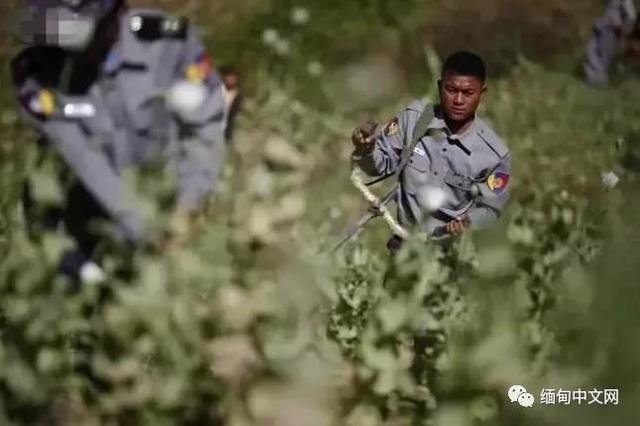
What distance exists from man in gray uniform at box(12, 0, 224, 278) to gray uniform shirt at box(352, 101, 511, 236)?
183 millimetres

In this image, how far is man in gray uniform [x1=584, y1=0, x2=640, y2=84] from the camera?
1.20 m

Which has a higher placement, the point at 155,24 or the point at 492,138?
the point at 155,24

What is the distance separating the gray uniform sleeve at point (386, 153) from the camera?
3.81 ft

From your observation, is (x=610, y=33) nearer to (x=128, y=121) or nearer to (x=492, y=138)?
(x=492, y=138)

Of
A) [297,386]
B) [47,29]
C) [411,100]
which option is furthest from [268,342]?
[47,29]

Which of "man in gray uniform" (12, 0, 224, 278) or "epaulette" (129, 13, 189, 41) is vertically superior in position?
"epaulette" (129, 13, 189, 41)

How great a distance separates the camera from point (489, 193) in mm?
1174

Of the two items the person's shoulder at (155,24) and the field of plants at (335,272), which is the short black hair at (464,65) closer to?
the field of plants at (335,272)

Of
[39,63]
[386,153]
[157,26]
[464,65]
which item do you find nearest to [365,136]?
[386,153]

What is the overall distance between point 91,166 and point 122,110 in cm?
7

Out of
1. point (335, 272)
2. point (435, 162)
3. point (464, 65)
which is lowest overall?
point (335, 272)

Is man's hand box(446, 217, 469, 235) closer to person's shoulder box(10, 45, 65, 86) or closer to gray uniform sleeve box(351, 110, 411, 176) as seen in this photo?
gray uniform sleeve box(351, 110, 411, 176)

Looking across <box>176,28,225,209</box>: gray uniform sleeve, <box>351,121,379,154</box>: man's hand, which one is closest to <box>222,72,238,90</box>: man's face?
<box>176,28,225,209</box>: gray uniform sleeve

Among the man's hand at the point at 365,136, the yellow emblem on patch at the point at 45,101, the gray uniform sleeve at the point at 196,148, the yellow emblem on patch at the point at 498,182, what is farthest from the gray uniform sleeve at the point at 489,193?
the yellow emblem on patch at the point at 45,101
